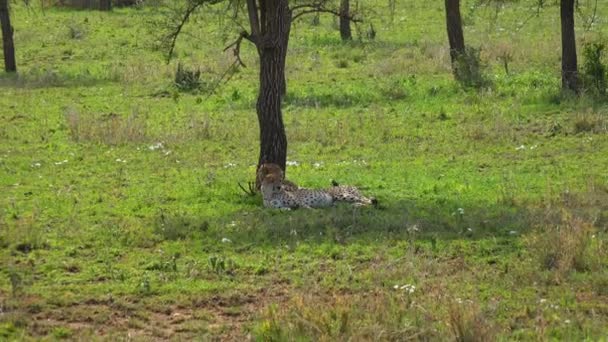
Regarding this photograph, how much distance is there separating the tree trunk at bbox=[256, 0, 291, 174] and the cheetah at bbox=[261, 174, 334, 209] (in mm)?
1202

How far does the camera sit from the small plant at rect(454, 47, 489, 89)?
2304cm

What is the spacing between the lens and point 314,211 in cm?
1292

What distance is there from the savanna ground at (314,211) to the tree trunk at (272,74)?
3.04 feet

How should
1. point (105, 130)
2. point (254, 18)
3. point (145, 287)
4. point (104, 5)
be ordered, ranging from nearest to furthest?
point (145, 287) < point (254, 18) < point (105, 130) < point (104, 5)

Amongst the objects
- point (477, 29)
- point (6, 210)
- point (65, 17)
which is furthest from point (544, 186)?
point (65, 17)

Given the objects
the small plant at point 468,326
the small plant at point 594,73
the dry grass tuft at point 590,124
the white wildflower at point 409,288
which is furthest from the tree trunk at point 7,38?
the small plant at point 468,326

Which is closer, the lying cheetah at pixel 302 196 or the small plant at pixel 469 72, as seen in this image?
the lying cheetah at pixel 302 196

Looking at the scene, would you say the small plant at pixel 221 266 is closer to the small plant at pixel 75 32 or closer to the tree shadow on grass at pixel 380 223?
the tree shadow on grass at pixel 380 223

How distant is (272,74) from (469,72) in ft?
33.4

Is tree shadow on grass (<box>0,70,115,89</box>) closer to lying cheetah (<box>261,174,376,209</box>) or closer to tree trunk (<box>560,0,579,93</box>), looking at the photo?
tree trunk (<box>560,0,579,93</box>)

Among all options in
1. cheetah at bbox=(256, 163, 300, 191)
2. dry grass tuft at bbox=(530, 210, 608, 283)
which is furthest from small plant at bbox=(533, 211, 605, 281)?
cheetah at bbox=(256, 163, 300, 191)

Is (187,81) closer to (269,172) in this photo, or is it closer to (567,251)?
(269,172)

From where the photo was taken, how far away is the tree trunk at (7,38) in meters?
28.4

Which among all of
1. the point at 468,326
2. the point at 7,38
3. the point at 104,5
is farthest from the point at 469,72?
the point at 104,5
